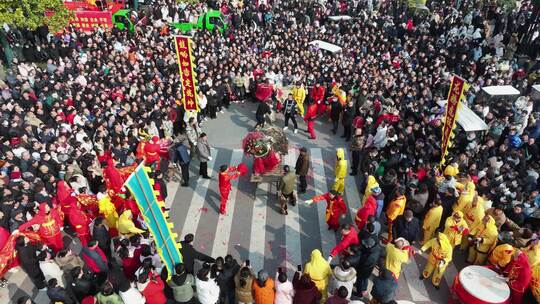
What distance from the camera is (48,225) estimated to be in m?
8.34

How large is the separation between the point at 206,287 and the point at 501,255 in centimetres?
567

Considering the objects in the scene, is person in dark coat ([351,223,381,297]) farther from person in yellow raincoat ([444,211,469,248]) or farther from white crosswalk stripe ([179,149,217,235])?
white crosswalk stripe ([179,149,217,235])

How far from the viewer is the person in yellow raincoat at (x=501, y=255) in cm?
776

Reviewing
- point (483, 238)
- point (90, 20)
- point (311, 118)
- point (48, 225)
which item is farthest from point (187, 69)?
point (90, 20)

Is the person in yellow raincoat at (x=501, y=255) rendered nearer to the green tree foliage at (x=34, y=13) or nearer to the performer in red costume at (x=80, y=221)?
the performer in red costume at (x=80, y=221)

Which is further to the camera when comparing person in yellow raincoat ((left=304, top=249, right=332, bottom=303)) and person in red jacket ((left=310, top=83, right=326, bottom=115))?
person in red jacket ((left=310, top=83, right=326, bottom=115))

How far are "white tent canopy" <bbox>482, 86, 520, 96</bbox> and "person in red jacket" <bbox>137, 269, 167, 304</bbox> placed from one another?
11.9m

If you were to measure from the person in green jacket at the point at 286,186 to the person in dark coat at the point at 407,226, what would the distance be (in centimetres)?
263

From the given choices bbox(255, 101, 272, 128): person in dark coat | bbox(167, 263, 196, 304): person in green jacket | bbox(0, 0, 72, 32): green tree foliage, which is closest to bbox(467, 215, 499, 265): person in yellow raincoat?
bbox(167, 263, 196, 304): person in green jacket

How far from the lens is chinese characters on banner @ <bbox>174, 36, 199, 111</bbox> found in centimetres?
1166

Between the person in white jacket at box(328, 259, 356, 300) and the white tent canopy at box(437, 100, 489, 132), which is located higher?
the white tent canopy at box(437, 100, 489, 132)

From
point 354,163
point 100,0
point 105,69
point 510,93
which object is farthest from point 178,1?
point 510,93

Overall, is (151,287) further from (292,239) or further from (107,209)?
(292,239)

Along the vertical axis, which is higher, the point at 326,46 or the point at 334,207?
the point at 326,46
